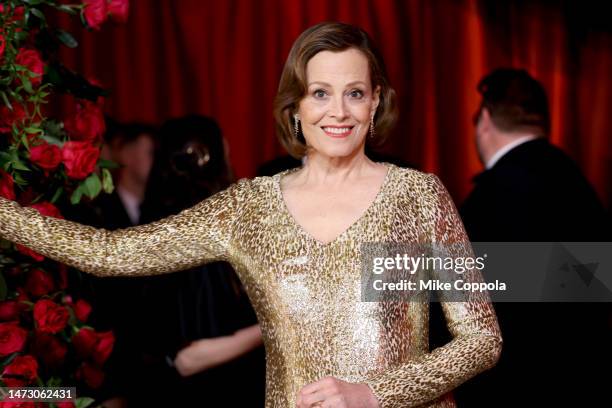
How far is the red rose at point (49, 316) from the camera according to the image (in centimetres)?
217

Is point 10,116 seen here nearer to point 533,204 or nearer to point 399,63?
point 533,204

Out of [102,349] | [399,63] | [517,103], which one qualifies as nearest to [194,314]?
[102,349]

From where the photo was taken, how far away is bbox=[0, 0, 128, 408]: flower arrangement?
83.9 inches

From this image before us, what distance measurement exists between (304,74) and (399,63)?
151 inches

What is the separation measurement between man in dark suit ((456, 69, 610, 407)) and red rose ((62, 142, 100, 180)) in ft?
5.66

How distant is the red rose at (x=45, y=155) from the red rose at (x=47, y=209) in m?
0.09

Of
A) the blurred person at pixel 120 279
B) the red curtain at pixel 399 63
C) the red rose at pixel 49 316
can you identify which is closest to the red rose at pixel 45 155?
the blurred person at pixel 120 279

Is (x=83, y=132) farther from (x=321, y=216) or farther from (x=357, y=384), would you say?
(x=357, y=384)

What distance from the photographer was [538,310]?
3.51 metres

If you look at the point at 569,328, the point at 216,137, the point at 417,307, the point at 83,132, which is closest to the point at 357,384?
the point at 417,307

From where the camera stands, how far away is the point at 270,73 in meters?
5.60

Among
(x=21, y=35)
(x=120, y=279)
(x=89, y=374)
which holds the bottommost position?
(x=89, y=374)

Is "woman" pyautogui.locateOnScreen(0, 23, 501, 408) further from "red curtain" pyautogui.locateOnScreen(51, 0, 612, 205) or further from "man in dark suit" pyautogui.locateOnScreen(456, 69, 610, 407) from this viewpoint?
"red curtain" pyautogui.locateOnScreen(51, 0, 612, 205)

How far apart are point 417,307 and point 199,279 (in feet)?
3.77
